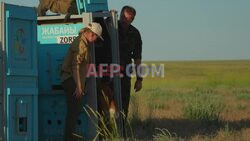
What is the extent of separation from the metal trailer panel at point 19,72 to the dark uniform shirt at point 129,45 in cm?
228

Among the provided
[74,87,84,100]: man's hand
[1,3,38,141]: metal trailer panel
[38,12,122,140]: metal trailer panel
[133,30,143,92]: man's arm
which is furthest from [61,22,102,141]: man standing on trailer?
[133,30,143,92]: man's arm

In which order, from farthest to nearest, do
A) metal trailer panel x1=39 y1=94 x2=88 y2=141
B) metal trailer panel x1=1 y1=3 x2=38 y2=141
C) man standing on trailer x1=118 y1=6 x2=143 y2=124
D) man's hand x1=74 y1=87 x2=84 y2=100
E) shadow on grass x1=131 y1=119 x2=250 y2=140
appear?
shadow on grass x1=131 y1=119 x2=250 y2=140 → man standing on trailer x1=118 y1=6 x2=143 y2=124 → metal trailer panel x1=39 y1=94 x2=88 y2=141 → man's hand x1=74 y1=87 x2=84 y2=100 → metal trailer panel x1=1 y1=3 x2=38 y2=141

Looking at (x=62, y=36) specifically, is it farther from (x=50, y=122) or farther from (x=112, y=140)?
(x=112, y=140)

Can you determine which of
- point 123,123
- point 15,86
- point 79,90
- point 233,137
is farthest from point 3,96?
point 233,137

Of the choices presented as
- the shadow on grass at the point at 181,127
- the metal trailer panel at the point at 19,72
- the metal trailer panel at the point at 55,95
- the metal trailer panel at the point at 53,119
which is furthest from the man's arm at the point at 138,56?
the metal trailer panel at the point at 19,72

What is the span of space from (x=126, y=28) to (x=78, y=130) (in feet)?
6.64

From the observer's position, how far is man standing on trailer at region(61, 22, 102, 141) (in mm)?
10805

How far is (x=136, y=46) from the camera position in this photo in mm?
12797

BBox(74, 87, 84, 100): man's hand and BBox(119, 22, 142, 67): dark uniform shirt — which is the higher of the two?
BBox(119, 22, 142, 67): dark uniform shirt

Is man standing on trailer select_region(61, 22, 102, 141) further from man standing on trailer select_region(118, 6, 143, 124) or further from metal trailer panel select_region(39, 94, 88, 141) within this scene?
man standing on trailer select_region(118, 6, 143, 124)

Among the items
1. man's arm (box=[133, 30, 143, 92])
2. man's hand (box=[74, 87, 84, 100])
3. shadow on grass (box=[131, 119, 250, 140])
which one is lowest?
shadow on grass (box=[131, 119, 250, 140])

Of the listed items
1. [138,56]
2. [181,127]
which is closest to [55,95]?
[138,56]

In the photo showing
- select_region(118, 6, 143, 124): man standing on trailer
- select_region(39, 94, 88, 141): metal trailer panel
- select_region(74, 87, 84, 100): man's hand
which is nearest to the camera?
select_region(74, 87, 84, 100): man's hand

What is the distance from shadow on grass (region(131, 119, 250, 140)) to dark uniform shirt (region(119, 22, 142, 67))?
1.27 metres
